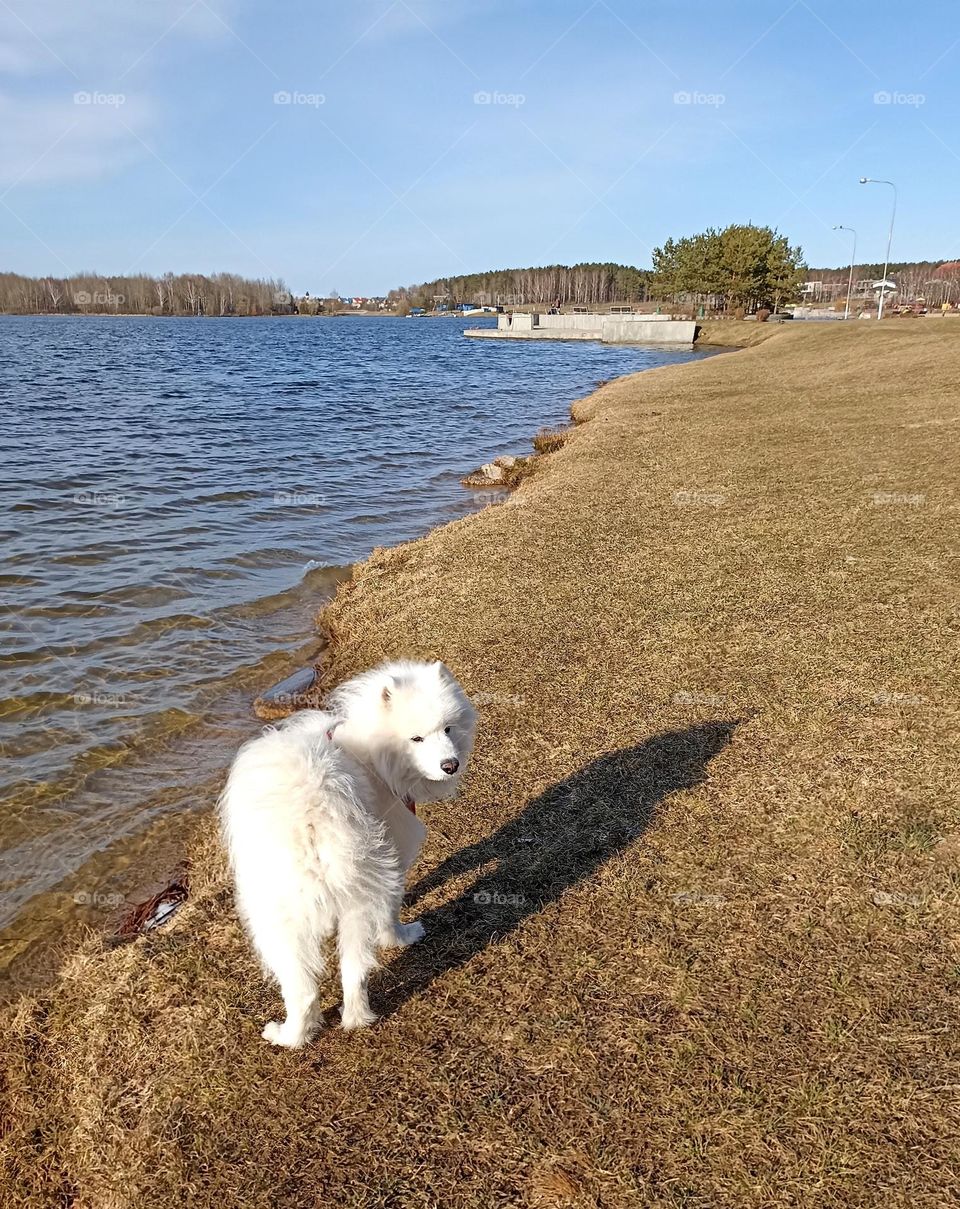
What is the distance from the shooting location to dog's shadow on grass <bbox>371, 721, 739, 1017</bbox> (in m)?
4.24

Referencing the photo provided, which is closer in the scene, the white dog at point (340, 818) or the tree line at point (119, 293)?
the white dog at point (340, 818)

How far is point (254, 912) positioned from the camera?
3289mm

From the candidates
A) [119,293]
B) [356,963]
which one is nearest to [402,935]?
[356,963]

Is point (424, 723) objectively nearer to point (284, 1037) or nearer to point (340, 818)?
point (340, 818)

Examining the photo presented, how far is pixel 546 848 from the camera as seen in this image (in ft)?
16.4

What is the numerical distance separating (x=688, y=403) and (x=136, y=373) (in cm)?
3979

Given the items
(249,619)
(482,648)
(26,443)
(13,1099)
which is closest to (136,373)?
(26,443)

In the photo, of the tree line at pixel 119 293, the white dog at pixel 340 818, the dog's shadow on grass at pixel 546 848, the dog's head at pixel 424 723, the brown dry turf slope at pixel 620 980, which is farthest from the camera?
the tree line at pixel 119 293

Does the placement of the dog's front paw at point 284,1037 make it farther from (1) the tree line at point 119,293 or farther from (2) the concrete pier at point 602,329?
(1) the tree line at point 119,293

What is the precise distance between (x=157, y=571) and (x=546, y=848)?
9773mm

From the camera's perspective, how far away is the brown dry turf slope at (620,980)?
3.07 metres

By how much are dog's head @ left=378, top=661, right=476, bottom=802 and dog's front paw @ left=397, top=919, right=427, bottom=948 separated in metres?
1.02

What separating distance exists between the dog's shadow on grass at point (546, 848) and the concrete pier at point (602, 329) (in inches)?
3094

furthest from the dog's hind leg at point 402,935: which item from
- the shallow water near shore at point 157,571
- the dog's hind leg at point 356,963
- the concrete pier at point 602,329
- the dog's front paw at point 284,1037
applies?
the concrete pier at point 602,329
